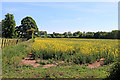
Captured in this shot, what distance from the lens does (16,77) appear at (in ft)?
19.9

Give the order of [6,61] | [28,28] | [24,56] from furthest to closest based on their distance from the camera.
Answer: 1. [28,28]
2. [24,56]
3. [6,61]

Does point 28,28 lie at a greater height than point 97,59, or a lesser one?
greater

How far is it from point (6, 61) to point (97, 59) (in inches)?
227

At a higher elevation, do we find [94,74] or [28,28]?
[28,28]

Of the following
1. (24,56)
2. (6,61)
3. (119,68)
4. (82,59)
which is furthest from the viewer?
(24,56)

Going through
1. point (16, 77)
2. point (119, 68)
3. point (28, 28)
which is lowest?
point (16, 77)

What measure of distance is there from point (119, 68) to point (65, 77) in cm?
234

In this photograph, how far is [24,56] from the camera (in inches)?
419

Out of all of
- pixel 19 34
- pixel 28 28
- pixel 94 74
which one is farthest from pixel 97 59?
pixel 19 34

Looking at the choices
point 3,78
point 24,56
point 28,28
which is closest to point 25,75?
point 3,78

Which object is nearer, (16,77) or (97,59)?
(16,77)

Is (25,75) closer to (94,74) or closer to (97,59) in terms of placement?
(94,74)

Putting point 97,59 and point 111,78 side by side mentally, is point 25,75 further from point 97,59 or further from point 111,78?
point 97,59

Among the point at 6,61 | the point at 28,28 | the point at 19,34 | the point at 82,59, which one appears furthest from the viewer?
the point at 19,34
